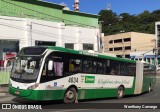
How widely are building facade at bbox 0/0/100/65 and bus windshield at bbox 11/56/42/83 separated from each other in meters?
17.2

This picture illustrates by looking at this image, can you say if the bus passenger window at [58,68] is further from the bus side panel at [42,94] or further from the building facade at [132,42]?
the building facade at [132,42]

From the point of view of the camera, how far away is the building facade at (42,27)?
33969 millimetres

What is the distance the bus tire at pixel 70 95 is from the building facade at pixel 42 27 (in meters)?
17.0

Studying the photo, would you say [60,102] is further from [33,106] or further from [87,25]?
[87,25]

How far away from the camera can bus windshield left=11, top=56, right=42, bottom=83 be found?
1573 centimetres

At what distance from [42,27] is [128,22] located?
347 feet

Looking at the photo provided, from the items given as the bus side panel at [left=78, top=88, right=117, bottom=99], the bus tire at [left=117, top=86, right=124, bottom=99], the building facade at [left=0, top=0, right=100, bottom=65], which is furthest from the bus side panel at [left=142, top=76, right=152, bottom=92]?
the building facade at [left=0, top=0, right=100, bottom=65]

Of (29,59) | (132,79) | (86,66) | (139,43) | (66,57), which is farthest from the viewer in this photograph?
(139,43)

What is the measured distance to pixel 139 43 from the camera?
111000 millimetres

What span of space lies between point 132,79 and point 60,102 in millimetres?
8205

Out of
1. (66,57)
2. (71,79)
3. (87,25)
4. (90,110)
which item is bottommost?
(90,110)

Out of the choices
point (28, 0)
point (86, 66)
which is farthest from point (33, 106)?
point (28, 0)

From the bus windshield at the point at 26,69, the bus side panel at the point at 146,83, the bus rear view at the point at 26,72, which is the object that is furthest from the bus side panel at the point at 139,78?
the bus windshield at the point at 26,69

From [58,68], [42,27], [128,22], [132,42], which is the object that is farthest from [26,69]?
A: [128,22]
